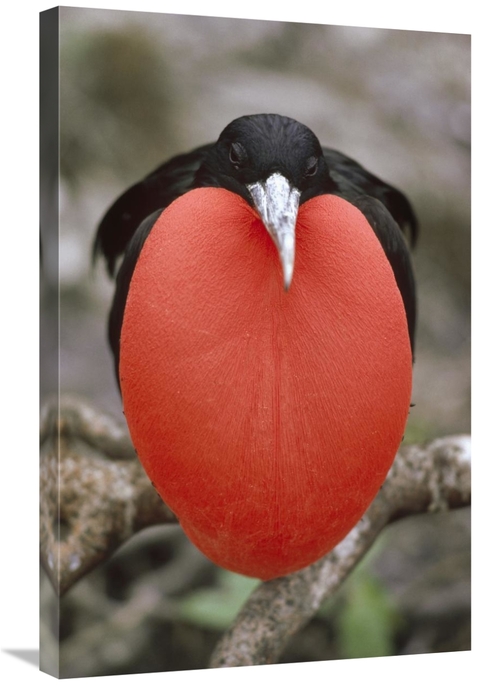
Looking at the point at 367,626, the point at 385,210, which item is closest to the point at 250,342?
the point at 385,210

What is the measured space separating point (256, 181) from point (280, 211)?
0.13 m

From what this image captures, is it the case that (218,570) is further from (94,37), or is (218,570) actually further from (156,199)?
(94,37)

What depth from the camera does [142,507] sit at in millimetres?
2760

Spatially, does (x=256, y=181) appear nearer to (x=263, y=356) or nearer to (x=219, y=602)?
(x=263, y=356)

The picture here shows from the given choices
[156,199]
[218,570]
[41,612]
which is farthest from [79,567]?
[156,199]

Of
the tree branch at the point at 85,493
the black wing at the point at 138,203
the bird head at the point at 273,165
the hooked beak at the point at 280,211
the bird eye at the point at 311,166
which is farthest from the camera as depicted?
the black wing at the point at 138,203

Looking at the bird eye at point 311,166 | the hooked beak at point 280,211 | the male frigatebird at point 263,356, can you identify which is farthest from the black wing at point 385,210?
the hooked beak at point 280,211

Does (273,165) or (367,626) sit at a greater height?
(273,165)

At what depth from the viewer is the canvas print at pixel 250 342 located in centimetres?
223

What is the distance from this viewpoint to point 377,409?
229 cm

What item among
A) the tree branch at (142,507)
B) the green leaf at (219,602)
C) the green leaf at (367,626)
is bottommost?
the green leaf at (367,626)

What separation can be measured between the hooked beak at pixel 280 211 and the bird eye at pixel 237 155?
58mm

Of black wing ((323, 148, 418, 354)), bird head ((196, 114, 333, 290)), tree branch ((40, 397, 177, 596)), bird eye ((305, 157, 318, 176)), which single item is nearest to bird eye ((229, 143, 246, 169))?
bird head ((196, 114, 333, 290))

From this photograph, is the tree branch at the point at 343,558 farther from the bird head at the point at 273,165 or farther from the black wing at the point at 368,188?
the bird head at the point at 273,165
